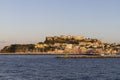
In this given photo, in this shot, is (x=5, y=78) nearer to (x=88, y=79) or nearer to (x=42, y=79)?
(x=42, y=79)

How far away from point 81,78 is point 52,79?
4949mm

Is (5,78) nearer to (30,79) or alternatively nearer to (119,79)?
(30,79)

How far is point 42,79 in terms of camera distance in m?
65.8

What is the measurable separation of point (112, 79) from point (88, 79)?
3911 mm

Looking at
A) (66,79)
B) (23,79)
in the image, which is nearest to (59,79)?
(66,79)

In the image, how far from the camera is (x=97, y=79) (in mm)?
65688

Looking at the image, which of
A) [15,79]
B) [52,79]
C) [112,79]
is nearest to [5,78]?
[15,79]

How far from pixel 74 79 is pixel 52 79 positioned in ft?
12.0

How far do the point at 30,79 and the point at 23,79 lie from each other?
3.79 feet

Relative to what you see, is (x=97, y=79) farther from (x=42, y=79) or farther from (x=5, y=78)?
(x=5, y=78)

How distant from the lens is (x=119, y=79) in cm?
6525

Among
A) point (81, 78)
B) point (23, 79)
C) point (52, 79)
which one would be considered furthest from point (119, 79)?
point (23, 79)

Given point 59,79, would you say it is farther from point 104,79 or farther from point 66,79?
point 104,79

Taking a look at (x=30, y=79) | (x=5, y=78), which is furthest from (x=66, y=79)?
(x=5, y=78)
